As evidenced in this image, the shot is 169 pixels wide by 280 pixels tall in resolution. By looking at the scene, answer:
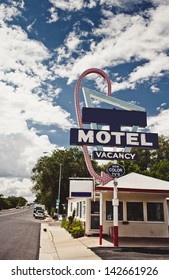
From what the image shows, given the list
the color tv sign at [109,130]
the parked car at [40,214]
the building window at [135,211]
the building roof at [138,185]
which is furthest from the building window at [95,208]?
the parked car at [40,214]

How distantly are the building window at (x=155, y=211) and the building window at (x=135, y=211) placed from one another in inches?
22.2

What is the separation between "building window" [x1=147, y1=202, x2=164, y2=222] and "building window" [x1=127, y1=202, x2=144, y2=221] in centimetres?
56

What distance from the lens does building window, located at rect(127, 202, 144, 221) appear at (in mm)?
19203

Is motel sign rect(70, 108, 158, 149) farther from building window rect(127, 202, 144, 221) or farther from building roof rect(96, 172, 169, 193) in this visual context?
building window rect(127, 202, 144, 221)

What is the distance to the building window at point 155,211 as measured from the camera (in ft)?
63.1

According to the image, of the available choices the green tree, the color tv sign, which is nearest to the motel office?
the color tv sign

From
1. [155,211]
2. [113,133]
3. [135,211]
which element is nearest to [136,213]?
[135,211]

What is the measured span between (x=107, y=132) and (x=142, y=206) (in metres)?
7.09

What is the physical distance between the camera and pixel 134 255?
39.2ft

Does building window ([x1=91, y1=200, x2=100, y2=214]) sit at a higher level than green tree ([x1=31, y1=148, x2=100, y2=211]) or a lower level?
lower

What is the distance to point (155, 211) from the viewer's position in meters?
19.5

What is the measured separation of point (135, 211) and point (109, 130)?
23.3ft

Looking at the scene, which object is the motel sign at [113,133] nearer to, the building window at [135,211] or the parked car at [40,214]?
the building window at [135,211]
